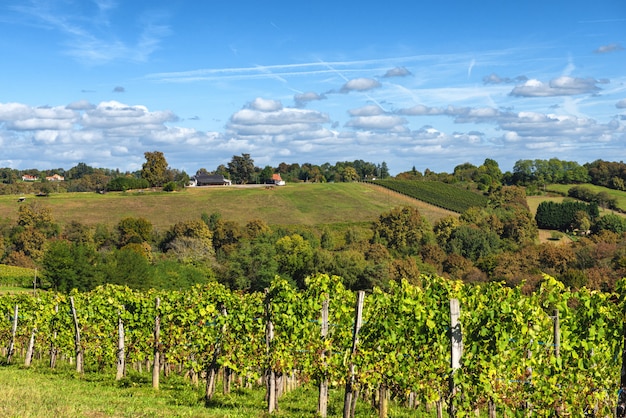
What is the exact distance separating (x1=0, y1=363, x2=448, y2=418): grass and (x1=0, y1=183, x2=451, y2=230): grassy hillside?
8898cm

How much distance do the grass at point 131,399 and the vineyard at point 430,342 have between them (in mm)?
669

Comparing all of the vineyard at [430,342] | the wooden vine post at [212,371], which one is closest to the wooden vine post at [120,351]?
the vineyard at [430,342]

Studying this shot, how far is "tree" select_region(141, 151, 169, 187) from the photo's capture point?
134m

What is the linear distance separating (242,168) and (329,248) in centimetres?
6991

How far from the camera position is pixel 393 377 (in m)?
12.0

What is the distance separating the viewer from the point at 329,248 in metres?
102

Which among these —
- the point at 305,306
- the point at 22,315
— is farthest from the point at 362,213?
the point at 305,306

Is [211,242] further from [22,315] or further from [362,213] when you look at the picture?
[22,315]

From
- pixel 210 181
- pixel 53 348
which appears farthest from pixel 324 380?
pixel 210 181

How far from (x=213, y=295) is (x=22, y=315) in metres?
9.82

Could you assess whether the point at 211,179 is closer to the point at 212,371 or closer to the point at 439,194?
the point at 439,194

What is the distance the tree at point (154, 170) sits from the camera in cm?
13400

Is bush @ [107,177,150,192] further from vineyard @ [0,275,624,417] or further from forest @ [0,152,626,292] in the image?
vineyard @ [0,275,624,417]

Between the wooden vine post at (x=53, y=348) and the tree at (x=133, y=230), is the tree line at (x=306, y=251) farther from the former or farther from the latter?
the wooden vine post at (x=53, y=348)
